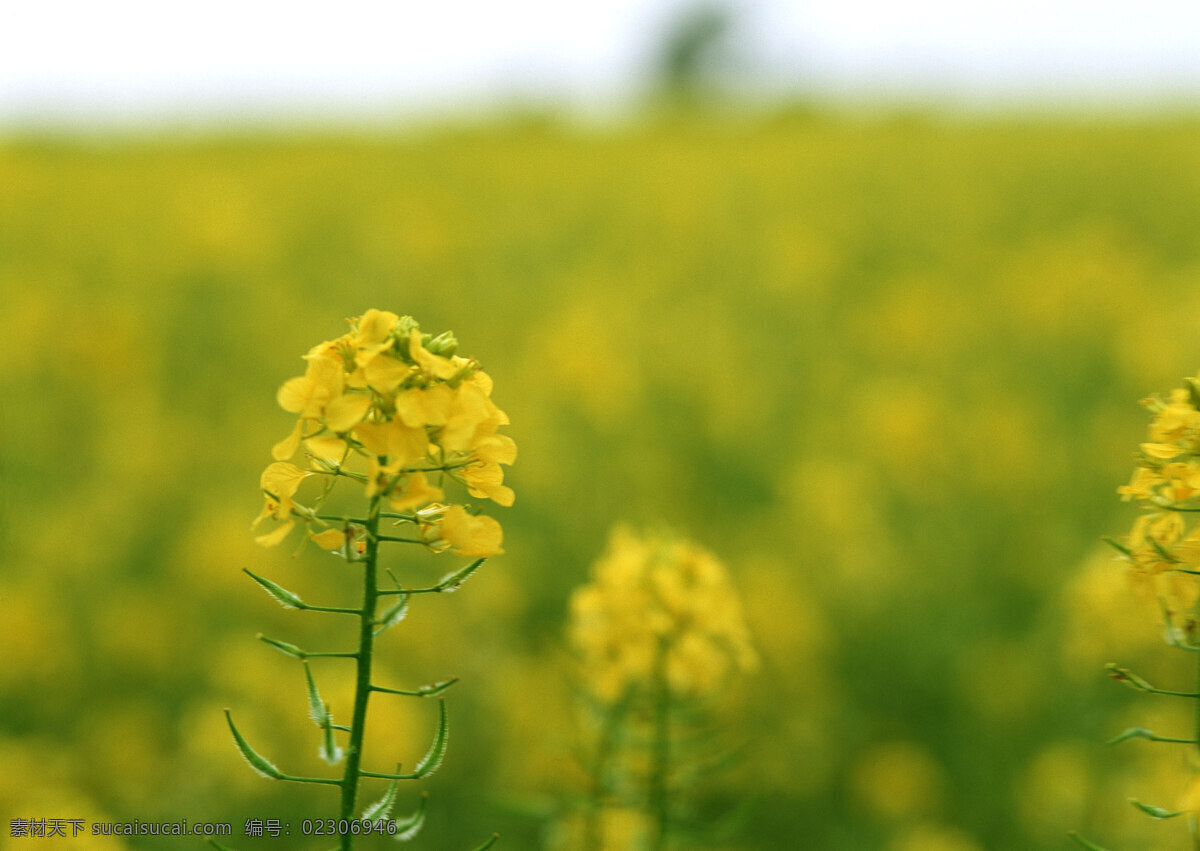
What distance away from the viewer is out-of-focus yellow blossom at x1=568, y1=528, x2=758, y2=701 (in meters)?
1.74

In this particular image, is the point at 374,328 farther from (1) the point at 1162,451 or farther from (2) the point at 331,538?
(1) the point at 1162,451

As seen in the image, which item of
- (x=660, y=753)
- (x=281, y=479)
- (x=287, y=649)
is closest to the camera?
(x=287, y=649)

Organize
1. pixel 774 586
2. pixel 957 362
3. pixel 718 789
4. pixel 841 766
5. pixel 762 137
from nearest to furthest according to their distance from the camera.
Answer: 1. pixel 718 789
2. pixel 841 766
3. pixel 774 586
4. pixel 957 362
5. pixel 762 137

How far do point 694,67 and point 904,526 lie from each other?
34.2 m

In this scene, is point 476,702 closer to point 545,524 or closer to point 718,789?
point 718,789

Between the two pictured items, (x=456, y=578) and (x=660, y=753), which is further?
(x=660, y=753)

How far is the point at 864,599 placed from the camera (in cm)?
420

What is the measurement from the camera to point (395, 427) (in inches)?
41.9

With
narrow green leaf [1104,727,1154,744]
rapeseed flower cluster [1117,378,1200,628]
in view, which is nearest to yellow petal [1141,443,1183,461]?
rapeseed flower cluster [1117,378,1200,628]

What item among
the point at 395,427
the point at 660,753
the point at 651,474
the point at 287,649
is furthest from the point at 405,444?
the point at 651,474

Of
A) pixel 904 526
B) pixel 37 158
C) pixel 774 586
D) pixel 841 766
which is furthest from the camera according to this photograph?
pixel 37 158

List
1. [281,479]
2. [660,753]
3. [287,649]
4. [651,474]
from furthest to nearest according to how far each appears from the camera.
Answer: [651,474], [660,753], [281,479], [287,649]

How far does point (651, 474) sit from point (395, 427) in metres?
3.93

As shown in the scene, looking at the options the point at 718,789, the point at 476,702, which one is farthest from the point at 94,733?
the point at 718,789
